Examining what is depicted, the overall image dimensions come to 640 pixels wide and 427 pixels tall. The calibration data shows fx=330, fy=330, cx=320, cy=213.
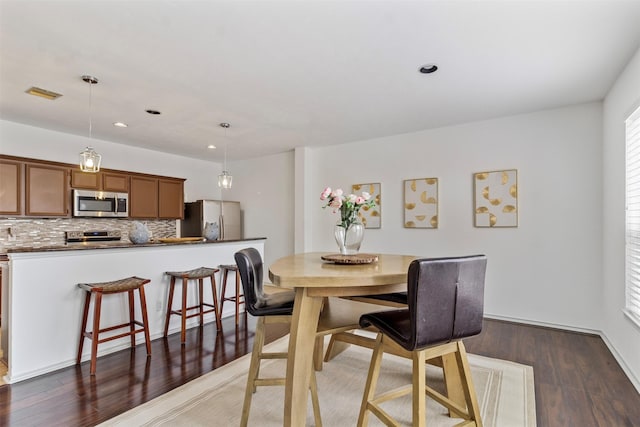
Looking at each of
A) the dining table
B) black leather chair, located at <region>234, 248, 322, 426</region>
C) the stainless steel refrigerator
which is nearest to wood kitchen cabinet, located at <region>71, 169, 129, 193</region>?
the stainless steel refrigerator

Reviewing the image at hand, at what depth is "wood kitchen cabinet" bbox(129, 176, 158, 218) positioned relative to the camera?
508cm

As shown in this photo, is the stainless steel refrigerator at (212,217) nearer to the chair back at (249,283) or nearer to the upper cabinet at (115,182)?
the upper cabinet at (115,182)

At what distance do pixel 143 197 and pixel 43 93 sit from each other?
225 cm

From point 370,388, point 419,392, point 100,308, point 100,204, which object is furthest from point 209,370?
point 100,204

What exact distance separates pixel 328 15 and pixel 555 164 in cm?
317

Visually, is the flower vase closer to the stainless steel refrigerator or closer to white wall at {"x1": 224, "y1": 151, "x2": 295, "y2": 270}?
white wall at {"x1": 224, "y1": 151, "x2": 295, "y2": 270}

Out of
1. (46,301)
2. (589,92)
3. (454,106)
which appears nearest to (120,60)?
(46,301)

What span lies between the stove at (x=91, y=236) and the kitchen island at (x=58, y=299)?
2.01 m

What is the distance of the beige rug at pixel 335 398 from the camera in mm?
1961

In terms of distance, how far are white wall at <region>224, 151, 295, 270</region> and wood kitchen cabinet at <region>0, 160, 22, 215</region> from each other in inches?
132

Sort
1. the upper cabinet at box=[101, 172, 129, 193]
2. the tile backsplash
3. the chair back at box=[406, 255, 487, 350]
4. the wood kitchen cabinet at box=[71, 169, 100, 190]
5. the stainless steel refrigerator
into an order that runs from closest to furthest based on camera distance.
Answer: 1. the chair back at box=[406, 255, 487, 350]
2. the tile backsplash
3. the wood kitchen cabinet at box=[71, 169, 100, 190]
4. the upper cabinet at box=[101, 172, 129, 193]
5. the stainless steel refrigerator

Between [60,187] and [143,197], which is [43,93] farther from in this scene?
[143,197]

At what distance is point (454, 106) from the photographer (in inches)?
143

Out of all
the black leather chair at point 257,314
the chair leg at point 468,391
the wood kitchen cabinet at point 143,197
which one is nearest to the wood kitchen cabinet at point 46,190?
the wood kitchen cabinet at point 143,197
